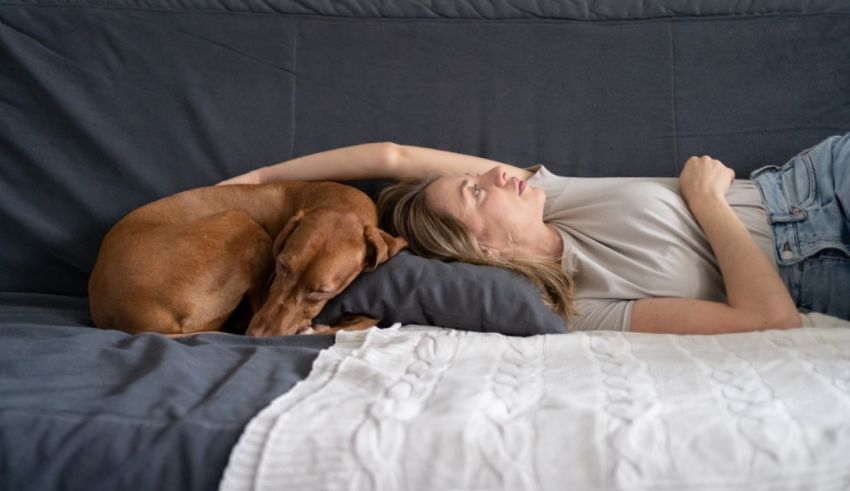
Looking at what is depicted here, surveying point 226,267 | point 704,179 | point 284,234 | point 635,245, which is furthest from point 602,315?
point 226,267

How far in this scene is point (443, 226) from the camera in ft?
6.95

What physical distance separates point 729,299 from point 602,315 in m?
0.35

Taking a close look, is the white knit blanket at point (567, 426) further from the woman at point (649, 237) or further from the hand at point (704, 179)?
the hand at point (704, 179)

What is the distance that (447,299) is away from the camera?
1.91m

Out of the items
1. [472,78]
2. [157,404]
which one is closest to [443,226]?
[472,78]

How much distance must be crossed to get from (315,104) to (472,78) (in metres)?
0.59

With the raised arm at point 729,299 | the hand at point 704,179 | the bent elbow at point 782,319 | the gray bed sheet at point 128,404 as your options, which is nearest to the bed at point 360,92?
the hand at point 704,179

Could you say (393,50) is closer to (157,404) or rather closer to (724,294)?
(724,294)

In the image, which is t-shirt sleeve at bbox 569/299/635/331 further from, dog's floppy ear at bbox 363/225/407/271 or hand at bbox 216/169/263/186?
hand at bbox 216/169/263/186

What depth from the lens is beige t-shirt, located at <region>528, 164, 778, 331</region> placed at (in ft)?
6.66

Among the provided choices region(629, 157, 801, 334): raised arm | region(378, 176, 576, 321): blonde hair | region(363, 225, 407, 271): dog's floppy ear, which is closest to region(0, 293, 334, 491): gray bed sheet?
region(363, 225, 407, 271): dog's floppy ear

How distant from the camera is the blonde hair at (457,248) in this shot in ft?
6.64

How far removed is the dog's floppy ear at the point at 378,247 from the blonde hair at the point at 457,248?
9cm

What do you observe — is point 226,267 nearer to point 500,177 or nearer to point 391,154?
point 391,154
